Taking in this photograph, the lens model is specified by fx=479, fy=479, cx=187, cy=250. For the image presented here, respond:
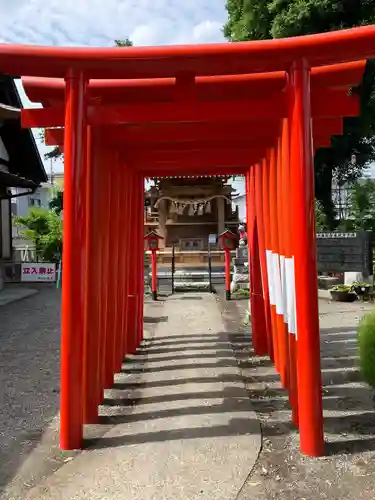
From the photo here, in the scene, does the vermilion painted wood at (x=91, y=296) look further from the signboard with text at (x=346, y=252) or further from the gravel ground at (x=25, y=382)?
A: the signboard with text at (x=346, y=252)

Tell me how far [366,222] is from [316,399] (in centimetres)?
1430

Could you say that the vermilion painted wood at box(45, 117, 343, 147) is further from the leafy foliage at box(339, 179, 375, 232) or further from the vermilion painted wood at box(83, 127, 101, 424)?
the leafy foliage at box(339, 179, 375, 232)

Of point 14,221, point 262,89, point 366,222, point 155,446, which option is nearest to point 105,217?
point 262,89

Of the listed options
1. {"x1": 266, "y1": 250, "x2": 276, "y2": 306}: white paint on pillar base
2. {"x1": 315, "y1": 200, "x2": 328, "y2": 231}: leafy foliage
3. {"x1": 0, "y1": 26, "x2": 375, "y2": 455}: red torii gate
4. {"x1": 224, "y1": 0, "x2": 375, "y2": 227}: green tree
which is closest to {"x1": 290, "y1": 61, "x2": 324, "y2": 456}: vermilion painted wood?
{"x1": 0, "y1": 26, "x2": 375, "y2": 455}: red torii gate

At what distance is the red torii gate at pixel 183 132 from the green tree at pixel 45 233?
16.1 meters

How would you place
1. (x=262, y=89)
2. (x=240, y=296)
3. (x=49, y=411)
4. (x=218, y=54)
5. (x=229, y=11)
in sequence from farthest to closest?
(x=229, y=11)
(x=240, y=296)
(x=49, y=411)
(x=262, y=89)
(x=218, y=54)

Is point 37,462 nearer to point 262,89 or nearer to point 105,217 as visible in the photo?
point 105,217

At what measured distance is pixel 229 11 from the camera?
64.3 ft

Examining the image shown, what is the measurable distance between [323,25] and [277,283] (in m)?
14.7

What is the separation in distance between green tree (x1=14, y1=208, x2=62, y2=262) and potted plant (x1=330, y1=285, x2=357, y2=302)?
41.8 feet

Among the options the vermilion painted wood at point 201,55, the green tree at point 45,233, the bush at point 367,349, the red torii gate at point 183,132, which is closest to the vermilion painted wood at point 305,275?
the red torii gate at point 183,132

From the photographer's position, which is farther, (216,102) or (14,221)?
(14,221)

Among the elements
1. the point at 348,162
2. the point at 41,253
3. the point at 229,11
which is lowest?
the point at 41,253

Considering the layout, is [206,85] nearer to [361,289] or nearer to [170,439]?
[170,439]
